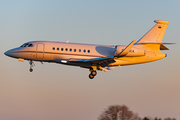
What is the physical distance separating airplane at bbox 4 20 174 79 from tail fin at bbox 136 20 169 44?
0.50 m

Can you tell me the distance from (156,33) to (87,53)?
8.41 metres

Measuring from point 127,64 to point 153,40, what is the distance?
4113 millimetres

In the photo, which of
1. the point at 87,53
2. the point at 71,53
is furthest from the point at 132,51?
the point at 71,53

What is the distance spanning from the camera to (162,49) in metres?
44.1

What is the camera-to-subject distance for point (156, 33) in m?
44.6

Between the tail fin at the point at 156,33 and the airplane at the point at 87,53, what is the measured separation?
50cm

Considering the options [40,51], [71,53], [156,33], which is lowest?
[71,53]

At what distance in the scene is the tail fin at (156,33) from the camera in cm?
4441

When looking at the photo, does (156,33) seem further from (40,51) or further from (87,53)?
(40,51)

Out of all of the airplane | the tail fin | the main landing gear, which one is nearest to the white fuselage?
the airplane

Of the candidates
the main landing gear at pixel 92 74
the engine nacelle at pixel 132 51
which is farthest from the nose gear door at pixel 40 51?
the engine nacelle at pixel 132 51

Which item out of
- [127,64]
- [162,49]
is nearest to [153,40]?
[162,49]

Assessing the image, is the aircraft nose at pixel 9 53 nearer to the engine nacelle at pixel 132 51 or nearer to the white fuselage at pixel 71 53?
the white fuselage at pixel 71 53

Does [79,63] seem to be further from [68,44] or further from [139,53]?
[139,53]
